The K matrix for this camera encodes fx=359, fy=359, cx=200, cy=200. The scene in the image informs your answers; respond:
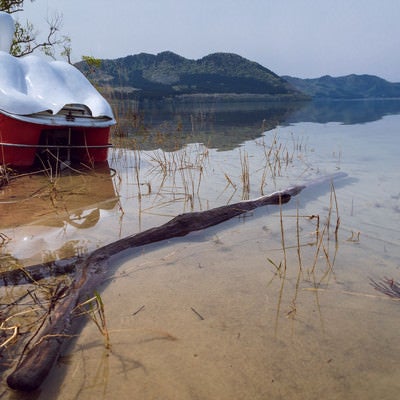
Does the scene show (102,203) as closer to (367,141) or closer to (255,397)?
(255,397)

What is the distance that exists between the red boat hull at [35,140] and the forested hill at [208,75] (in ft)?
221

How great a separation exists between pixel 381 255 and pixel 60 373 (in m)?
2.63

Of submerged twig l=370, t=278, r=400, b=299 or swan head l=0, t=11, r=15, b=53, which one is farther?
swan head l=0, t=11, r=15, b=53

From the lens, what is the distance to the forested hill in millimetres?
79375

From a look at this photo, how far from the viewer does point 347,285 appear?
101 inches

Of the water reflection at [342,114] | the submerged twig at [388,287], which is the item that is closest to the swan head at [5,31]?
the submerged twig at [388,287]

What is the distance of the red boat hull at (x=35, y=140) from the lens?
218 inches

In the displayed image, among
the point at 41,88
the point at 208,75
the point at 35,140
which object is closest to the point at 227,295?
the point at 35,140

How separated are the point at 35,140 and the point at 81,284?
164 inches

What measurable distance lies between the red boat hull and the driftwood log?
3195 mm

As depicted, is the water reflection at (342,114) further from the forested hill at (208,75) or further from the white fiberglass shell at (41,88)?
the forested hill at (208,75)

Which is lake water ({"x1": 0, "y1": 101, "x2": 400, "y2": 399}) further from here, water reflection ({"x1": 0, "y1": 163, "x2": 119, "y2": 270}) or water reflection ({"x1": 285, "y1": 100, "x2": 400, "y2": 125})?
water reflection ({"x1": 285, "y1": 100, "x2": 400, "y2": 125})

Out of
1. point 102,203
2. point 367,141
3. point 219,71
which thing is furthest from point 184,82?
point 102,203

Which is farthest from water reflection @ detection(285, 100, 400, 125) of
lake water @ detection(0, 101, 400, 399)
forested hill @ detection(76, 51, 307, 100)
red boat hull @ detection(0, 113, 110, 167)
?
forested hill @ detection(76, 51, 307, 100)
